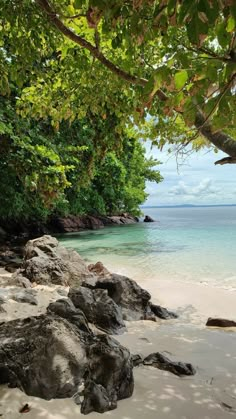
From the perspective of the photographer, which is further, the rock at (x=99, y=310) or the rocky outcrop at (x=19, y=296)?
the rocky outcrop at (x=19, y=296)

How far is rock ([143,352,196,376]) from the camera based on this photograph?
14.6ft

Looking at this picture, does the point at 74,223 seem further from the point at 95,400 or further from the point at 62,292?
the point at 95,400

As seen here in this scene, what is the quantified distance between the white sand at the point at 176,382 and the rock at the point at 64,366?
10 cm

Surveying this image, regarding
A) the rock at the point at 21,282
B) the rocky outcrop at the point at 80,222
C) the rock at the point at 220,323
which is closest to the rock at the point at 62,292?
the rock at the point at 21,282

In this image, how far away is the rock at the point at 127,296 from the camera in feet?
25.5

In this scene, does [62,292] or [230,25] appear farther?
[62,292]

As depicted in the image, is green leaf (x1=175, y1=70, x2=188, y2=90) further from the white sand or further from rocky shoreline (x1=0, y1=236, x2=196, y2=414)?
the white sand

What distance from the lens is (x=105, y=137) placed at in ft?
31.1

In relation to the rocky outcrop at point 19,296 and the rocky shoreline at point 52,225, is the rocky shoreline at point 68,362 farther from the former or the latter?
the rocky shoreline at point 52,225

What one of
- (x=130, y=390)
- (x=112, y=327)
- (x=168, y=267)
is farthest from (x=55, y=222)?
(x=130, y=390)

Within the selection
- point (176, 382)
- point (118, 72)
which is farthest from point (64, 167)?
point (176, 382)

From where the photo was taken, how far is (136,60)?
222 inches

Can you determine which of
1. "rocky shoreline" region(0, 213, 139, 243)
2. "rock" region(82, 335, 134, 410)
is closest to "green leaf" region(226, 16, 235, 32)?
"rock" region(82, 335, 134, 410)

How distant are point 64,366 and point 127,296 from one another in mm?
4534
